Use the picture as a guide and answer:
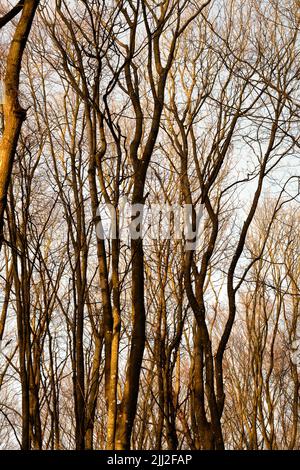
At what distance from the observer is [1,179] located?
2295mm

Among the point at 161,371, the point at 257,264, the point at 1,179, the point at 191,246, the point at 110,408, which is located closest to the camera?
the point at 1,179

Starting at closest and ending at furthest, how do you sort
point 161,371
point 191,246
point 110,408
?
point 110,408 → point 191,246 → point 161,371

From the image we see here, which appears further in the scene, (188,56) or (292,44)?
(188,56)

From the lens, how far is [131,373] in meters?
3.48

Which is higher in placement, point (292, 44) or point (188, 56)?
point (188, 56)

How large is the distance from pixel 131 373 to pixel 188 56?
449 cm

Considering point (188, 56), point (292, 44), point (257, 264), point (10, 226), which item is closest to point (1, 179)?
point (10, 226)

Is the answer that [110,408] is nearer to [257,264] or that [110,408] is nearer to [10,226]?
[10,226]

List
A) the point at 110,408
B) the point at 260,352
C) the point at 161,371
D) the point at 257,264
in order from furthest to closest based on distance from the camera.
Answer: the point at 257,264 < the point at 260,352 < the point at 161,371 < the point at 110,408

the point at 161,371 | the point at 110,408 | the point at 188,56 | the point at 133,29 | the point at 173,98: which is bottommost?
the point at 110,408

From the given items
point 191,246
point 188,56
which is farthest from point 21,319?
point 188,56
